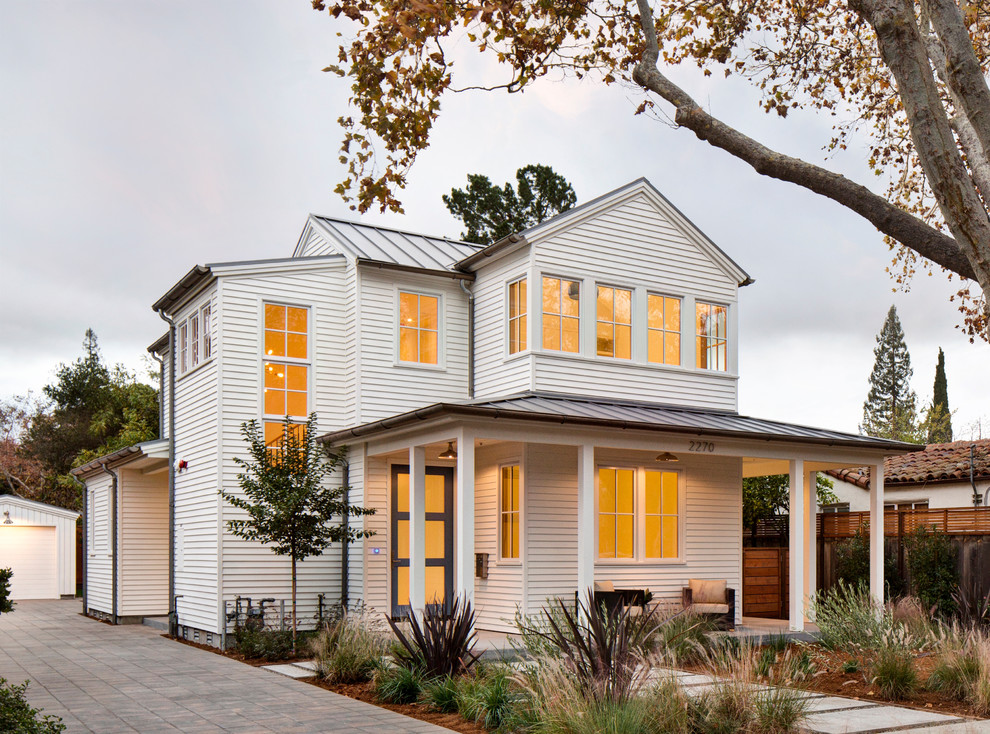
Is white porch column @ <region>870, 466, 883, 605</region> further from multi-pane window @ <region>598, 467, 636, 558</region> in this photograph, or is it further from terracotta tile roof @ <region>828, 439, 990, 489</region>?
multi-pane window @ <region>598, 467, 636, 558</region>

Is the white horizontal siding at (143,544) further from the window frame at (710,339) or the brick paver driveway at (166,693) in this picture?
the window frame at (710,339)

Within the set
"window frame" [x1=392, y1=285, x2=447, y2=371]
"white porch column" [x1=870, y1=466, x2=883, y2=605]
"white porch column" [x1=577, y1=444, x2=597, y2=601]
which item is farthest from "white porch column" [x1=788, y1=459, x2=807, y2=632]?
"window frame" [x1=392, y1=285, x2=447, y2=371]

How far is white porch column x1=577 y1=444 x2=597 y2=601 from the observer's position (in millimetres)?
12109

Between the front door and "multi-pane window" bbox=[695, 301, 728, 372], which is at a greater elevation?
"multi-pane window" bbox=[695, 301, 728, 372]

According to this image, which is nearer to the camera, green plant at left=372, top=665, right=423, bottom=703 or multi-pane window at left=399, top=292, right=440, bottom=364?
green plant at left=372, top=665, right=423, bottom=703

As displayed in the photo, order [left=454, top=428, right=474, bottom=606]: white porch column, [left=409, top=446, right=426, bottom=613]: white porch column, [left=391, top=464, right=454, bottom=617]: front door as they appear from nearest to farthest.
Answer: [left=454, top=428, right=474, bottom=606]: white porch column, [left=409, top=446, right=426, bottom=613]: white porch column, [left=391, top=464, right=454, bottom=617]: front door

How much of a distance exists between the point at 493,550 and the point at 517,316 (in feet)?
11.8

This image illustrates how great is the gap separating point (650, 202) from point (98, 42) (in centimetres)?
876

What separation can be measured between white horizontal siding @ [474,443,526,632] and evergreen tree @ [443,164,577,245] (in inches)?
755

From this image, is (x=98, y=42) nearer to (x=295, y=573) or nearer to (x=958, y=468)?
(x=295, y=573)

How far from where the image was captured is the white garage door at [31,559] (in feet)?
87.1

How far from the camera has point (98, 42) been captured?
13242mm

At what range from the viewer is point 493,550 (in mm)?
13969

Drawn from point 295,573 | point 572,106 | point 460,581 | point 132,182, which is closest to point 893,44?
point 572,106
